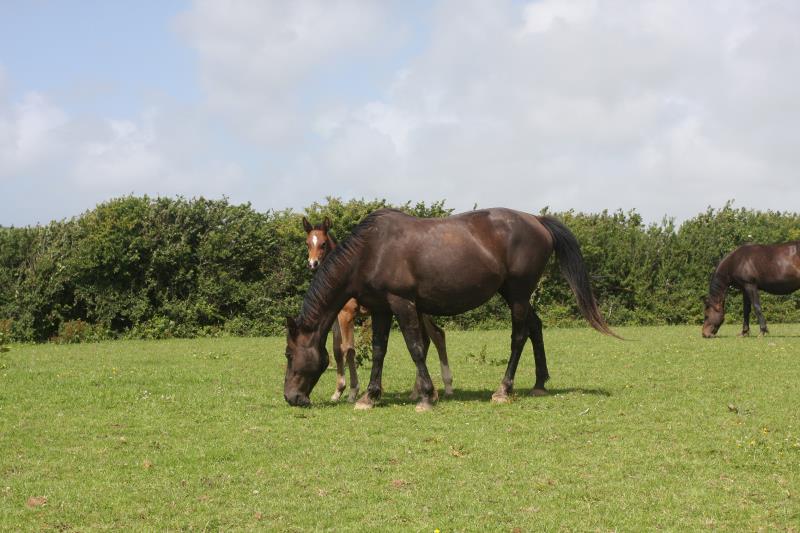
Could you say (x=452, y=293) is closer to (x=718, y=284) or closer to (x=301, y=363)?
(x=301, y=363)

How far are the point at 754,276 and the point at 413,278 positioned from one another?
50.8 feet

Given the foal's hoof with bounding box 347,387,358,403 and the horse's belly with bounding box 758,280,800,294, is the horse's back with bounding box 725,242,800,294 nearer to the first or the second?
the horse's belly with bounding box 758,280,800,294

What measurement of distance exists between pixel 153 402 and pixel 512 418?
484cm

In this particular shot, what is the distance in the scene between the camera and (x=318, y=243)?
39.5 ft

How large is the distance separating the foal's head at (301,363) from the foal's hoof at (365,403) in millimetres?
632

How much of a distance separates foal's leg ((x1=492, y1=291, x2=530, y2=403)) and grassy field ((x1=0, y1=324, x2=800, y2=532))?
0.27 m

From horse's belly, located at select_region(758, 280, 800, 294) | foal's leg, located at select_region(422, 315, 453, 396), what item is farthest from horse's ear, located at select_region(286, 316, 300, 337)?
horse's belly, located at select_region(758, 280, 800, 294)

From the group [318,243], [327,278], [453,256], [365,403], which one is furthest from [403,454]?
[318,243]

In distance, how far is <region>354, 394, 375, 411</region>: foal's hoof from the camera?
1073 cm

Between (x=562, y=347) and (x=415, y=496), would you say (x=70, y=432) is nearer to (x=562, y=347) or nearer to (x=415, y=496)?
(x=415, y=496)

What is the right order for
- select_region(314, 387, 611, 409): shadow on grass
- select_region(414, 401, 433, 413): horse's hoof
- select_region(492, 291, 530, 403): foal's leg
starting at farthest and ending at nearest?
select_region(314, 387, 611, 409): shadow on grass, select_region(492, 291, 530, 403): foal's leg, select_region(414, 401, 433, 413): horse's hoof

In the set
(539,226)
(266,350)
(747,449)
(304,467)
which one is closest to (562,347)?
(266,350)

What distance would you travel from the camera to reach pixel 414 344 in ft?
35.9

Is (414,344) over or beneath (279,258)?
beneath
